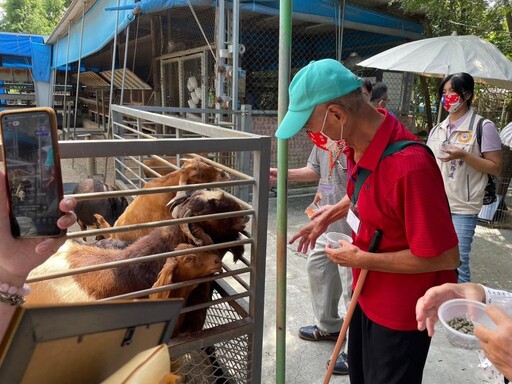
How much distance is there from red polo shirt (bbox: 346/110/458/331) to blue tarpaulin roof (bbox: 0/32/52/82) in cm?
1346

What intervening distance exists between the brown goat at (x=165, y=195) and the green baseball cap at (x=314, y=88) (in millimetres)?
756

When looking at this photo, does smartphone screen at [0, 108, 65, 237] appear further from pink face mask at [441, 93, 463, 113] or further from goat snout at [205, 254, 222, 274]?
pink face mask at [441, 93, 463, 113]

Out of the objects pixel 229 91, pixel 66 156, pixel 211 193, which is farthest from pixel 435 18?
pixel 66 156

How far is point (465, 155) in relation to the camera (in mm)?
3080

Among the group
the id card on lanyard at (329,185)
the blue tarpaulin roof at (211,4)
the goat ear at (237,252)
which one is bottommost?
the goat ear at (237,252)

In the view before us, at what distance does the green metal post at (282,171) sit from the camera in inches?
66.7

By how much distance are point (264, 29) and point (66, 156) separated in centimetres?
783

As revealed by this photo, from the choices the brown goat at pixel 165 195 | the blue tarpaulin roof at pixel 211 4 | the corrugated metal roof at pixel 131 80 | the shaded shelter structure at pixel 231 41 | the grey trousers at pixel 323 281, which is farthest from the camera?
the corrugated metal roof at pixel 131 80

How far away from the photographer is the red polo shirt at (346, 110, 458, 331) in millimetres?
1475

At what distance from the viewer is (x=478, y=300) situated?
1.37 metres

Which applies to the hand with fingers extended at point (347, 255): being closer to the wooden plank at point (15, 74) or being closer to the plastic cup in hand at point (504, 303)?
the plastic cup in hand at point (504, 303)

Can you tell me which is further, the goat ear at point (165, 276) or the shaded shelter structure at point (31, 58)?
the shaded shelter structure at point (31, 58)

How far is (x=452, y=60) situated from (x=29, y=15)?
3979 cm

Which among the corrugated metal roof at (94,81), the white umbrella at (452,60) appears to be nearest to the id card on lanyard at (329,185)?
the white umbrella at (452,60)
